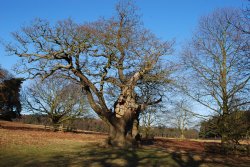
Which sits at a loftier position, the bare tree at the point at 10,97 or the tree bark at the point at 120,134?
the bare tree at the point at 10,97

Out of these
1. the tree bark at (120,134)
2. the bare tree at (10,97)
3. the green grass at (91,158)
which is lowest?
the green grass at (91,158)

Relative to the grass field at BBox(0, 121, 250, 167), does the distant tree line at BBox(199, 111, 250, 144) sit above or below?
above

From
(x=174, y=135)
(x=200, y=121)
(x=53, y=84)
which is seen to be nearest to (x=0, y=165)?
(x=200, y=121)

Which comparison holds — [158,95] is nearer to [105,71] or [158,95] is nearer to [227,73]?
[105,71]

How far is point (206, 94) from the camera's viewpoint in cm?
2467

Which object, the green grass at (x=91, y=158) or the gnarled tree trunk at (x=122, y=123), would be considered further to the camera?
the gnarled tree trunk at (x=122, y=123)

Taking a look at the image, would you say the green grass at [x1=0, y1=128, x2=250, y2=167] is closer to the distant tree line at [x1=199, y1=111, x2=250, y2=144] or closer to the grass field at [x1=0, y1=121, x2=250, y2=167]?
the grass field at [x1=0, y1=121, x2=250, y2=167]

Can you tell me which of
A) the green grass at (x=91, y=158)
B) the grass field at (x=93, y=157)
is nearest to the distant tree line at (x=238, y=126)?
the grass field at (x=93, y=157)

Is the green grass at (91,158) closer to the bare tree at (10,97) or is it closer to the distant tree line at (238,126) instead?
the distant tree line at (238,126)

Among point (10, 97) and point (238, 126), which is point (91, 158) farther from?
point (10, 97)

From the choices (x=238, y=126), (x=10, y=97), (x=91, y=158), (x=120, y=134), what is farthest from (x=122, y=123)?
(x=10, y=97)

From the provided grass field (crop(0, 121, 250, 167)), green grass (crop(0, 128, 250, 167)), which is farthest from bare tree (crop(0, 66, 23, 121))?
green grass (crop(0, 128, 250, 167))

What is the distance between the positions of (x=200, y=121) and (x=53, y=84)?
2105 centimetres

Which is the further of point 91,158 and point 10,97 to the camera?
point 10,97
